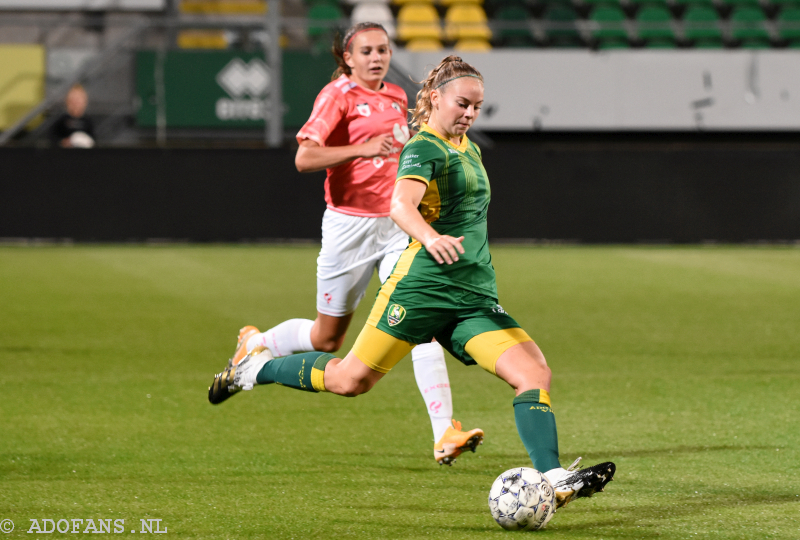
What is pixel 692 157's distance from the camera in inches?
680

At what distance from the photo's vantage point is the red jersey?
571 centimetres

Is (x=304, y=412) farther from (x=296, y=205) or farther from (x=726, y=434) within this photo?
(x=296, y=205)

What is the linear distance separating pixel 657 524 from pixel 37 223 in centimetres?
1409

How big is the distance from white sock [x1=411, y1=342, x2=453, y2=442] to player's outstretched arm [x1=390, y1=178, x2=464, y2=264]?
3.55ft

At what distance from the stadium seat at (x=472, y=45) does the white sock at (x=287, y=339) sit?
14.6m

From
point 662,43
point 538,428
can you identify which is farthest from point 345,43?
point 662,43

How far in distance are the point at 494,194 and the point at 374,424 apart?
11.3 m

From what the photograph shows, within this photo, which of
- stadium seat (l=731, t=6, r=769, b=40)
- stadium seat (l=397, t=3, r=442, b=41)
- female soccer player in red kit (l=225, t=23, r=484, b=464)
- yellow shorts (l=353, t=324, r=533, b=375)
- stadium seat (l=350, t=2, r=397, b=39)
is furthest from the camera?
stadium seat (l=731, t=6, r=769, b=40)

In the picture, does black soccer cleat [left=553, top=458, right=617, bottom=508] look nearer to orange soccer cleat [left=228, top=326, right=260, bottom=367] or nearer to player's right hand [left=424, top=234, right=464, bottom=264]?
player's right hand [left=424, top=234, right=464, bottom=264]

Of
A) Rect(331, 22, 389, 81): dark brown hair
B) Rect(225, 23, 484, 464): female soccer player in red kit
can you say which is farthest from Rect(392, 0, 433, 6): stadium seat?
Rect(225, 23, 484, 464): female soccer player in red kit

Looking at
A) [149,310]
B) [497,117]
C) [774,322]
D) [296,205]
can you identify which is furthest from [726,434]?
[497,117]

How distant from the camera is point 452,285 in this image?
436cm

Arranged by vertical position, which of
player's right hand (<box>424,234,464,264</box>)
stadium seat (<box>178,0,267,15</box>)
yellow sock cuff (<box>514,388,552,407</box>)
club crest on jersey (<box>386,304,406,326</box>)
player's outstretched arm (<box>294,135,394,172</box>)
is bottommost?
yellow sock cuff (<box>514,388,552,407</box>)

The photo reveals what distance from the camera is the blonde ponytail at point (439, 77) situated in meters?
4.40
